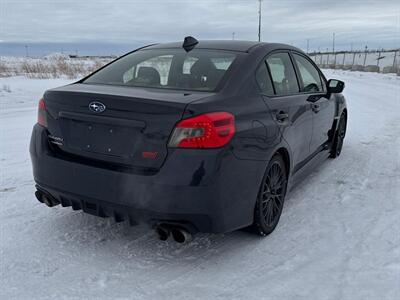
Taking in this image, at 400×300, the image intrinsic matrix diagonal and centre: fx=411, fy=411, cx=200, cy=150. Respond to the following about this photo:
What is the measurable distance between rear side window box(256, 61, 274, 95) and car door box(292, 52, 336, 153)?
0.83 meters

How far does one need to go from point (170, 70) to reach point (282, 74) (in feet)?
3.49

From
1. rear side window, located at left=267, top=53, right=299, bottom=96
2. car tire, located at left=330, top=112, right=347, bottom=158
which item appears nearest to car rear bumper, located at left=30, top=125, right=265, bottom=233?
rear side window, located at left=267, top=53, right=299, bottom=96

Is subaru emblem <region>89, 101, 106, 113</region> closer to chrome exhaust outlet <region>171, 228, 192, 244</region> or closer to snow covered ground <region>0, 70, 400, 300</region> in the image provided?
chrome exhaust outlet <region>171, 228, 192, 244</region>

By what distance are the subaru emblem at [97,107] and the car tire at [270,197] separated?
4.27 ft

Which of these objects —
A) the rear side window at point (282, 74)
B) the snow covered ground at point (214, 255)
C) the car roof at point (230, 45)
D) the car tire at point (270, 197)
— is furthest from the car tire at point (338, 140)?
the car tire at point (270, 197)

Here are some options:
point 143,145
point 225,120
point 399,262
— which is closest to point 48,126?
point 143,145

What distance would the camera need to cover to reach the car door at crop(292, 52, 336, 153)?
4.28 meters

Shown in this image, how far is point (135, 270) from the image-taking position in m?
2.83

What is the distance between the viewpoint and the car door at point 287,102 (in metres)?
3.37

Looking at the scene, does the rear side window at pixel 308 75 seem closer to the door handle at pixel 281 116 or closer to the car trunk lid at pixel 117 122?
the door handle at pixel 281 116

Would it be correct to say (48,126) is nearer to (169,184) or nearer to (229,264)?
(169,184)

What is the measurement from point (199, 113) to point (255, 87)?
0.76m

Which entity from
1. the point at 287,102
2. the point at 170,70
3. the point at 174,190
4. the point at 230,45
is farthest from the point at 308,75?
the point at 174,190

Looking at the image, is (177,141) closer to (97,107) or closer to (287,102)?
(97,107)
